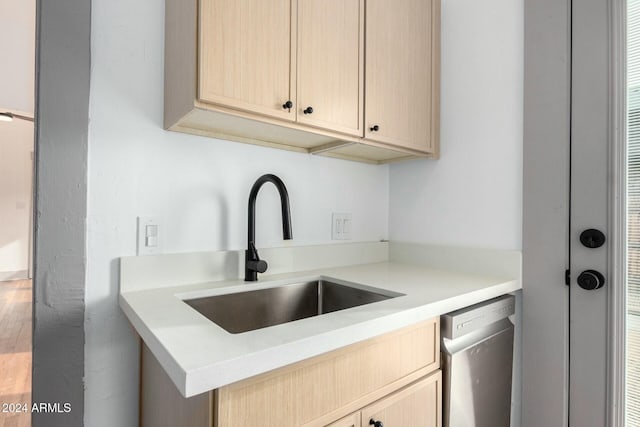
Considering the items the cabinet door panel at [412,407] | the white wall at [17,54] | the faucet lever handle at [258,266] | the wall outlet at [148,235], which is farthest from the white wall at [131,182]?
the white wall at [17,54]

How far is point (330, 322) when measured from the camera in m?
0.72

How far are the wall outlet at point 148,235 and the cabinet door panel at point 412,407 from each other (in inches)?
30.9

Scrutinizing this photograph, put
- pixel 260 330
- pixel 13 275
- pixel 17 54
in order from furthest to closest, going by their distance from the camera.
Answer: pixel 13 275 < pixel 17 54 < pixel 260 330

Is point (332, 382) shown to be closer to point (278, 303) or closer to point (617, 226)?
point (278, 303)

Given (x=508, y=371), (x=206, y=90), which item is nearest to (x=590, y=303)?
(x=508, y=371)

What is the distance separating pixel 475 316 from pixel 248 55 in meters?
1.05

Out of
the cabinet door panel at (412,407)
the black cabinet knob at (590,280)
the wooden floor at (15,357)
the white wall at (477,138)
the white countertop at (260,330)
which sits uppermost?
the white wall at (477,138)

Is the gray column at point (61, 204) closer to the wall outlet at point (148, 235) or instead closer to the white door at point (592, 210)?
the wall outlet at point (148, 235)

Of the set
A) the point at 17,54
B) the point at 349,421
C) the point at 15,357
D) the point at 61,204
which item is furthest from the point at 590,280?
the point at 17,54

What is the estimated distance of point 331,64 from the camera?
1.11 m

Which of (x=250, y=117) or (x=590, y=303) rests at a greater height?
(x=250, y=117)

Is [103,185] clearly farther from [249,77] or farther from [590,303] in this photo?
[590,303]

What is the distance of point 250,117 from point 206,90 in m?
0.14

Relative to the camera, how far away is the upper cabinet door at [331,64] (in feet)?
3.44
